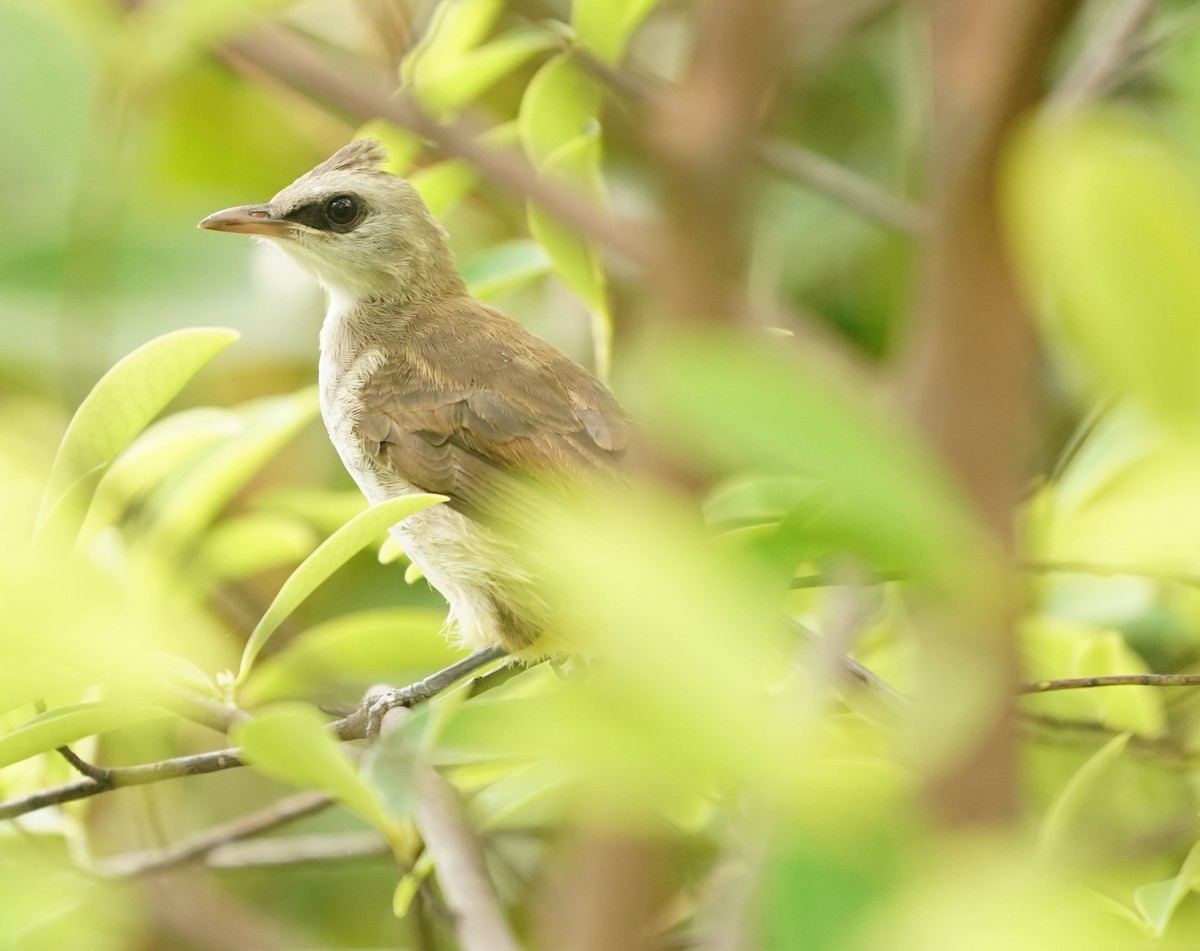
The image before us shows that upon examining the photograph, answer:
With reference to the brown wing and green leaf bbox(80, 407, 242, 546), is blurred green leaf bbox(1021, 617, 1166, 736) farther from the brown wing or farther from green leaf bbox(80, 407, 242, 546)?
green leaf bbox(80, 407, 242, 546)

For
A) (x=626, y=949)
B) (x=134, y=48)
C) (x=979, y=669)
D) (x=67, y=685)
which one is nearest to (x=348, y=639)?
(x=67, y=685)

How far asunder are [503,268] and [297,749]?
1.18m

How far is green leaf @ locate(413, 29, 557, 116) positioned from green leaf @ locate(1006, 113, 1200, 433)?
1354mm

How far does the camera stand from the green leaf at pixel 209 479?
1.94 m

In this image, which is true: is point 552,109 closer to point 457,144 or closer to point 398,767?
point 457,144

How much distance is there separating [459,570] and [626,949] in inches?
56.5

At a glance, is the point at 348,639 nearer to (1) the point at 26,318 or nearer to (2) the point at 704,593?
(1) the point at 26,318

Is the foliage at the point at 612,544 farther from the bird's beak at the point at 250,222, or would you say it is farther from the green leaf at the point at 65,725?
the bird's beak at the point at 250,222

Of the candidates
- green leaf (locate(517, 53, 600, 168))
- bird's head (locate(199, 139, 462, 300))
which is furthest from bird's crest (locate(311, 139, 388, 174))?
green leaf (locate(517, 53, 600, 168))

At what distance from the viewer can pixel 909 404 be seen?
0.96 meters

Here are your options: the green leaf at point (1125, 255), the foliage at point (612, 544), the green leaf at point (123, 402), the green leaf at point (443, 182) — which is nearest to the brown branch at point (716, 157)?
the foliage at point (612, 544)

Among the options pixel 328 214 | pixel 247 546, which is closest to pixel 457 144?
pixel 247 546

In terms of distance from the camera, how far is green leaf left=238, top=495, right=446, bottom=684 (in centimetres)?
129

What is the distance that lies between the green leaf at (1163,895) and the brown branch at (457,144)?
0.72 m
